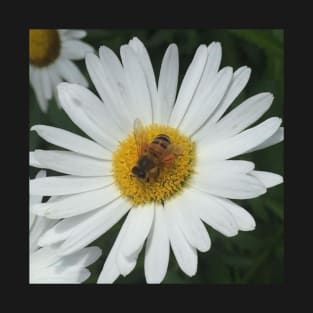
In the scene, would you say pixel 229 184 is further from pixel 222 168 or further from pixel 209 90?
pixel 209 90

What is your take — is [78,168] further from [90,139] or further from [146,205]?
[146,205]

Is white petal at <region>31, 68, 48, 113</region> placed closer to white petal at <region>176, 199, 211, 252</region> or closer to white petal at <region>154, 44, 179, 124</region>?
white petal at <region>154, 44, 179, 124</region>

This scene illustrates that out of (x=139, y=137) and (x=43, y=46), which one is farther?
(x=43, y=46)

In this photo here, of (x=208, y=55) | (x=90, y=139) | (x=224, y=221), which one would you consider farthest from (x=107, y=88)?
(x=224, y=221)

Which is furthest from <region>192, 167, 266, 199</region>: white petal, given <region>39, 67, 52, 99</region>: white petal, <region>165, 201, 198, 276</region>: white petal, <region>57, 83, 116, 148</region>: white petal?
<region>39, 67, 52, 99</region>: white petal

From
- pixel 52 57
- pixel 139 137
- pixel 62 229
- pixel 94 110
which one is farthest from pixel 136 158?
pixel 52 57
